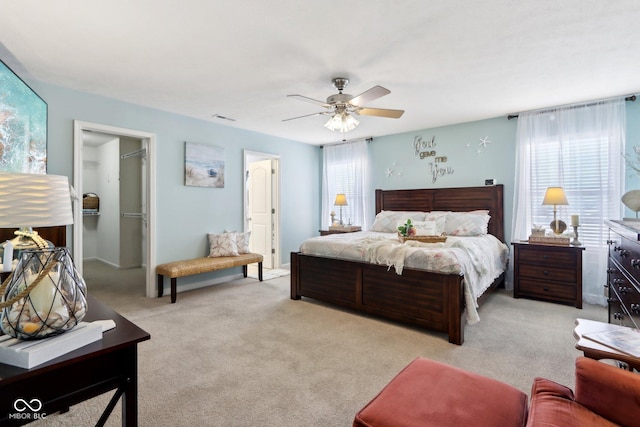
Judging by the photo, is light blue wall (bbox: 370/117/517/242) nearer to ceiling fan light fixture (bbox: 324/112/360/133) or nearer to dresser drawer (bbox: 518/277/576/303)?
dresser drawer (bbox: 518/277/576/303)

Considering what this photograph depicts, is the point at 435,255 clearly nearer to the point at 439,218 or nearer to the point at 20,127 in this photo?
the point at 439,218

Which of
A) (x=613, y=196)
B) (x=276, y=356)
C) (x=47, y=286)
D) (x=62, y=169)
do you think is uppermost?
(x=62, y=169)

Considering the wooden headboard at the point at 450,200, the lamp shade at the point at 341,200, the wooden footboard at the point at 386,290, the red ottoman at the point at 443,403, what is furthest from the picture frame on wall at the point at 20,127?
the wooden headboard at the point at 450,200

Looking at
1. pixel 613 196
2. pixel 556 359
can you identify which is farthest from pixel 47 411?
pixel 613 196

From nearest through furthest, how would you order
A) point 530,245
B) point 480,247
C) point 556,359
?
1. point 556,359
2. point 480,247
3. point 530,245

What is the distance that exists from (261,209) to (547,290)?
4.66 meters

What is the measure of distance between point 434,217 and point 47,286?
442cm

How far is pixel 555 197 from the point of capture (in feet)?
12.3

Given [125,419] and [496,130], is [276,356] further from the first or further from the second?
[496,130]

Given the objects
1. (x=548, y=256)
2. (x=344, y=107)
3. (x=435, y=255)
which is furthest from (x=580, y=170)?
(x=344, y=107)

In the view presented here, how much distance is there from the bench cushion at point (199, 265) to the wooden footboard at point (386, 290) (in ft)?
3.31

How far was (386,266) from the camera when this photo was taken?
321cm

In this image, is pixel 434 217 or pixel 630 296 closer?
pixel 630 296

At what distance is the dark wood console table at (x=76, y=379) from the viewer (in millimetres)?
856
